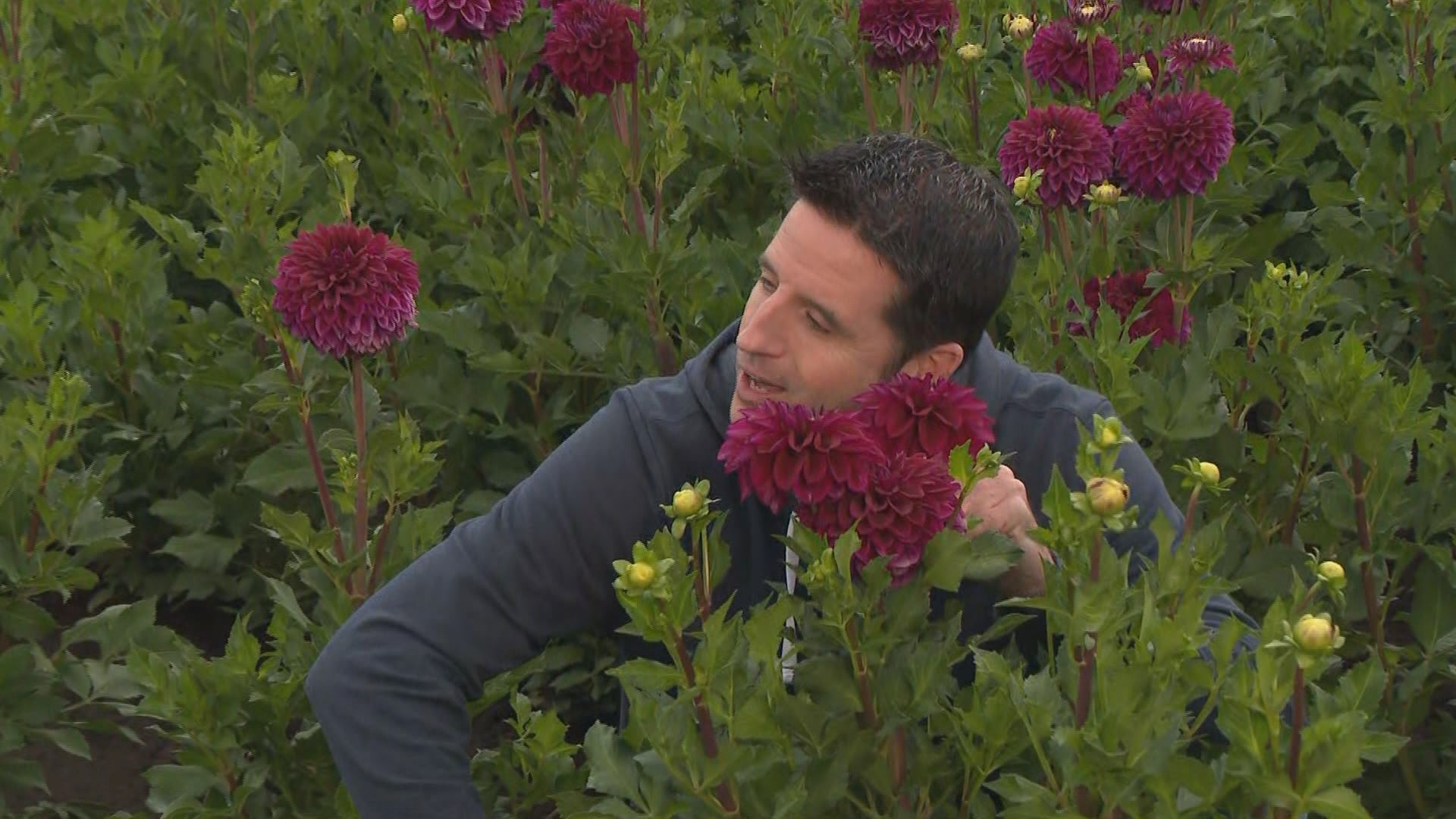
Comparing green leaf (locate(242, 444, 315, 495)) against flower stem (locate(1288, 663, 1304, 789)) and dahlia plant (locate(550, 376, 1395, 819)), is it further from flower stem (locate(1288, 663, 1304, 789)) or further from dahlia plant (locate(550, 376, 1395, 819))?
flower stem (locate(1288, 663, 1304, 789))

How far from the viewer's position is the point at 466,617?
2309 millimetres

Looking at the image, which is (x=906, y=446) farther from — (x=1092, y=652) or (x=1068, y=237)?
(x=1068, y=237)

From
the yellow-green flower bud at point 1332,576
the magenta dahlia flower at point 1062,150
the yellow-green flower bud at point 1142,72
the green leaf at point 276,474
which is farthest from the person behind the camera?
the yellow-green flower bud at point 1142,72

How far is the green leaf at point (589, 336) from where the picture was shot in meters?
3.61

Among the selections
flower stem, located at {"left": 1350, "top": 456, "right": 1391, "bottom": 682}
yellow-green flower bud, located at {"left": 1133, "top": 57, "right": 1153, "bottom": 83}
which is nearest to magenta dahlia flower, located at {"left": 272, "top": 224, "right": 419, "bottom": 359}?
flower stem, located at {"left": 1350, "top": 456, "right": 1391, "bottom": 682}

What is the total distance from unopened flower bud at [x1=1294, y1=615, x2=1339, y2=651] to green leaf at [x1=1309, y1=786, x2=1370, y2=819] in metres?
0.16

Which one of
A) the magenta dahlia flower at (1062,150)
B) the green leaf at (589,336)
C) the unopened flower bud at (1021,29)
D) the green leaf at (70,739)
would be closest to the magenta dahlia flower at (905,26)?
the unopened flower bud at (1021,29)

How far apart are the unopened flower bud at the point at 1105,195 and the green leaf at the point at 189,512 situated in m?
1.83

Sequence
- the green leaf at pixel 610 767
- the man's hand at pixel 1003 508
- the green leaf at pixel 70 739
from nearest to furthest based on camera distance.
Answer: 1. the green leaf at pixel 610 767
2. the man's hand at pixel 1003 508
3. the green leaf at pixel 70 739

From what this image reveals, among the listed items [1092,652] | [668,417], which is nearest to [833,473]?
[1092,652]

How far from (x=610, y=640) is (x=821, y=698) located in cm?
170

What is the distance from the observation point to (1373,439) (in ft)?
9.07

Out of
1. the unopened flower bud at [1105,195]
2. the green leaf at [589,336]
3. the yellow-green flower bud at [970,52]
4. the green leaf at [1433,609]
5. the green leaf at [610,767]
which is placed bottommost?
the green leaf at [1433,609]

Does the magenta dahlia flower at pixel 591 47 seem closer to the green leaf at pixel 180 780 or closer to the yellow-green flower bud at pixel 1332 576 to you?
the green leaf at pixel 180 780
